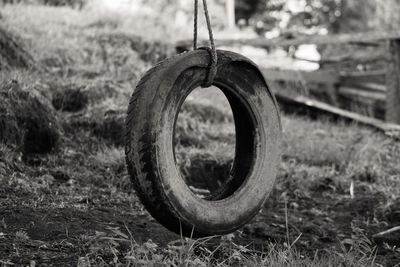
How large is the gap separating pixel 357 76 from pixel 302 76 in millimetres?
1268

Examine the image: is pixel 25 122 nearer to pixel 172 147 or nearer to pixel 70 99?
pixel 70 99

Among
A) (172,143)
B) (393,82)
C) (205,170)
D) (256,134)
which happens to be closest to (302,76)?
(393,82)

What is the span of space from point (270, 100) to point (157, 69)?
83cm

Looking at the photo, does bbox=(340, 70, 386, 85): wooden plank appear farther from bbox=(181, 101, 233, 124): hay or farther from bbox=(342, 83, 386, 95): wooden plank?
bbox=(181, 101, 233, 124): hay

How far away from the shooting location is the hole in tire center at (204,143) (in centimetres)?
522

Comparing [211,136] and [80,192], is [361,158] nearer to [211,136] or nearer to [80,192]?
[211,136]

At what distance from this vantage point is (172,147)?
2895 mm

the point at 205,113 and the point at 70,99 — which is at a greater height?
the point at 70,99

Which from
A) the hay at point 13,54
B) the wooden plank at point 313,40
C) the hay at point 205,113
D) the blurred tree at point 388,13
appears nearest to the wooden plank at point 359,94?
the wooden plank at point 313,40

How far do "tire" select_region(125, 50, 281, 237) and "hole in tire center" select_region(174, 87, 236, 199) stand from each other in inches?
38.0

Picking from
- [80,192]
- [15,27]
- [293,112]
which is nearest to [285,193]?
[80,192]

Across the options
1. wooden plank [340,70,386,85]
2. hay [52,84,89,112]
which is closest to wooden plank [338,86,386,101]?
wooden plank [340,70,386,85]

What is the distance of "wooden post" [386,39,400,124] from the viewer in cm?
769

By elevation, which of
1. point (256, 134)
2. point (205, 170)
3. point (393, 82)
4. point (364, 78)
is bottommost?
point (205, 170)
